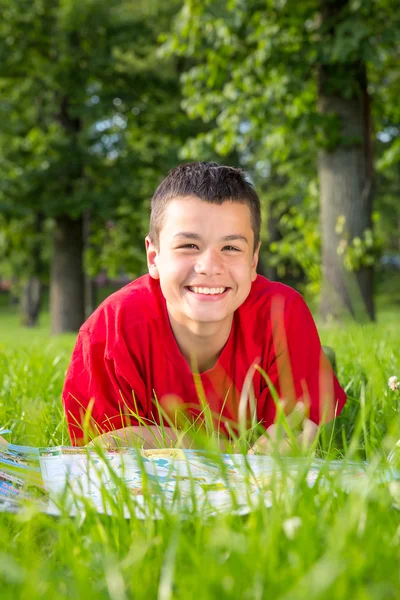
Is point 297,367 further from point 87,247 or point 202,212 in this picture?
point 87,247

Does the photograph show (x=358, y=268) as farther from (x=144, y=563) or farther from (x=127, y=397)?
(x=144, y=563)

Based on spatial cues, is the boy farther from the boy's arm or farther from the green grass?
the green grass

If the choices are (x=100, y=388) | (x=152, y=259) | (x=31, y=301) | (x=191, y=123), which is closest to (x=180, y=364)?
(x=100, y=388)

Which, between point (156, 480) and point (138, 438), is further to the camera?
A: point (138, 438)

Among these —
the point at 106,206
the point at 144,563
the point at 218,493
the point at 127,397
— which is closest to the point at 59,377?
the point at 127,397

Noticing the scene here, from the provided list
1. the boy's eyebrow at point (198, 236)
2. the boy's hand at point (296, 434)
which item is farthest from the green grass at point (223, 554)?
the boy's eyebrow at point (198, 236)

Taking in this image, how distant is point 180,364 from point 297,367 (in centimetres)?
40

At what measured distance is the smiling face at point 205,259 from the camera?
7.07 feet

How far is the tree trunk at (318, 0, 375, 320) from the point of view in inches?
270

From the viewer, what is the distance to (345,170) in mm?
6934

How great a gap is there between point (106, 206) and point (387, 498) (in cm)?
1134

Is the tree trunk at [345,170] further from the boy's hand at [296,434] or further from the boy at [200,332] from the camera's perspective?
the boy's hand at [296,434]

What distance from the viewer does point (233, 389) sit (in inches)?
92.6

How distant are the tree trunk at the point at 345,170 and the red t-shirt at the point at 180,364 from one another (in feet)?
14.9
